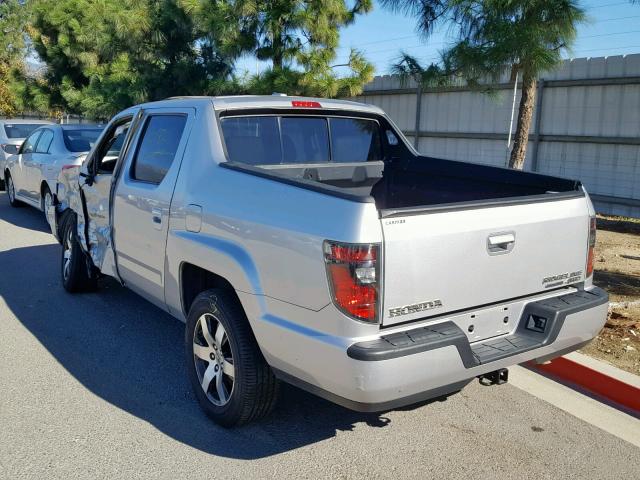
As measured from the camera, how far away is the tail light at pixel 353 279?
297 cm

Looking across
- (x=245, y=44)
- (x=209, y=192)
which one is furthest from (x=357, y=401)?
(x=245, y=44)

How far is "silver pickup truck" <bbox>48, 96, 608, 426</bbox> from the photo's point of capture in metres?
3.03

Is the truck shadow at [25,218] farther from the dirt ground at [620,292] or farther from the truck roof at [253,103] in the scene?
the dirt ground at [620,292]

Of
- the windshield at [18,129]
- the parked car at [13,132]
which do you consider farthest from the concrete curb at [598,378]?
the windshield at [18,129]

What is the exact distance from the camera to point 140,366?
484cm

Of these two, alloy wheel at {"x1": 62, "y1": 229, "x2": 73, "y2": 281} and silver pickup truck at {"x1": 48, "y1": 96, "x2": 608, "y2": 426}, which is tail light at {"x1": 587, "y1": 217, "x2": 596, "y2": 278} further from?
alloy wheel at {"x1": 62, "y1": 229, "x2": 73, "y2": 281}

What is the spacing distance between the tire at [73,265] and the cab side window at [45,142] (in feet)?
14.5

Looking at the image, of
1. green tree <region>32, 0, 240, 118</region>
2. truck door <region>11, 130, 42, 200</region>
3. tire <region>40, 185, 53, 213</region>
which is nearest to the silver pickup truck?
tire <region>40, 185, 53, 213</region>

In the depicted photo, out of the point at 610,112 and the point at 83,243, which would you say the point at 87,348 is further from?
the point at 610,112

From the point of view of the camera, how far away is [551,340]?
3.55m

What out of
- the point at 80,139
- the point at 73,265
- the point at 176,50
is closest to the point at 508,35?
the point at 73,265

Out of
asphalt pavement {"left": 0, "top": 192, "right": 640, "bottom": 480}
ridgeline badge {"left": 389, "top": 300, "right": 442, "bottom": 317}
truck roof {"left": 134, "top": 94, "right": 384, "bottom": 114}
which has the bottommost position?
asphalt pavement {"left": 0, "top": 192, "right": 640, "bottom": 480}

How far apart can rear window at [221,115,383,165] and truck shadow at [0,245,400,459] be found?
1.63m

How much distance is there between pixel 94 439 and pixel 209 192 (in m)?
1.56
